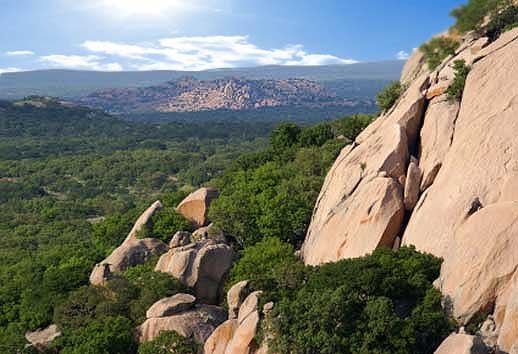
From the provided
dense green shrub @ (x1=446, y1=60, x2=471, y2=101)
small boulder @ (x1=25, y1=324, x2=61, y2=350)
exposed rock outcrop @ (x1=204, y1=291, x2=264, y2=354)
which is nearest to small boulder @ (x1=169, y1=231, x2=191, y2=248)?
small boulder @ (x1=25, y1=324, x2=61, y2=350)

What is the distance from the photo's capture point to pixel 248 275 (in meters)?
35.3

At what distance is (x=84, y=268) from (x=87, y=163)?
12489 centimetres

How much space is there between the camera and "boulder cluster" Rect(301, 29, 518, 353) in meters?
22.7

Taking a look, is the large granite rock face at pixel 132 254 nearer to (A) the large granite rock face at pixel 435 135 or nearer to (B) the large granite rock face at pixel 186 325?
(B) the large granite rock face at pixel 186 325

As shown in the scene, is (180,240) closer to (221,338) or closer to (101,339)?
(101,339)

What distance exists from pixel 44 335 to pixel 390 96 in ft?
105

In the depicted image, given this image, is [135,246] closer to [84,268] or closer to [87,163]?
[84,268]

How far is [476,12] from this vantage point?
43.7m

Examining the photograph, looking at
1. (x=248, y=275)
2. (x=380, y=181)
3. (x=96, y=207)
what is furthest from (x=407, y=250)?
(x=96, y=207)

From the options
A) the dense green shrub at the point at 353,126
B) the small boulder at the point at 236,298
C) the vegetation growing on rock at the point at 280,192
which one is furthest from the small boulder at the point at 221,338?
the dense green shrub at the point at 353,126

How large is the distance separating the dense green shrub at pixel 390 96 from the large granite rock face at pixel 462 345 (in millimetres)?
24797

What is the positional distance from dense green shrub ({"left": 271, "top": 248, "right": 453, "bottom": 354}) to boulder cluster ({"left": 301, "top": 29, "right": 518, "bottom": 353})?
3.90 ft

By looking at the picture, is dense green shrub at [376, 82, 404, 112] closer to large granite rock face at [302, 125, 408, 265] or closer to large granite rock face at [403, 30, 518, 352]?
large granite rock face at [302, 125, 408, 265]

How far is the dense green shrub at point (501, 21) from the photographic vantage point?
129ft
